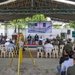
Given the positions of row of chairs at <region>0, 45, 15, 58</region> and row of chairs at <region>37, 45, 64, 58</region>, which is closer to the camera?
row of chairs at <region>37, 45, 64, 58</region>

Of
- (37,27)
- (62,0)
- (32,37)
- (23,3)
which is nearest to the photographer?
(62,0)

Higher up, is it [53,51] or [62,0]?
[62,0]

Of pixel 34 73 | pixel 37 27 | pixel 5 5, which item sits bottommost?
pixel 34 73

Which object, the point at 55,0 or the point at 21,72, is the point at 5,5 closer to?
the point at 55,0

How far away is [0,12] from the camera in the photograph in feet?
54.3

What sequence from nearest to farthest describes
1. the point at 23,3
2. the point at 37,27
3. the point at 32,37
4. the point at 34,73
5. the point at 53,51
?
the point at 34,73 < the point at 53,51 < the point at 23,3 < the point at 37,27 < the point at 32,37

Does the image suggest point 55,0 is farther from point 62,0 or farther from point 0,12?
point 0,12

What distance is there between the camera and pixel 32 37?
2584 cm

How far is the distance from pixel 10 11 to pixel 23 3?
2.70 m

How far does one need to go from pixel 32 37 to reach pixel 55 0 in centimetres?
872

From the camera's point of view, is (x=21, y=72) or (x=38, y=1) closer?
(x=21, y=72)

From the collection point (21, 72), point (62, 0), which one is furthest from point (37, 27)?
point (21, 72)

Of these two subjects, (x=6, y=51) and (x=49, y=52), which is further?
(x=6, y=51)

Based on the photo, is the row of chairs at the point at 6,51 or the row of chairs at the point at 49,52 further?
the row of chairs at the point at 6,51
